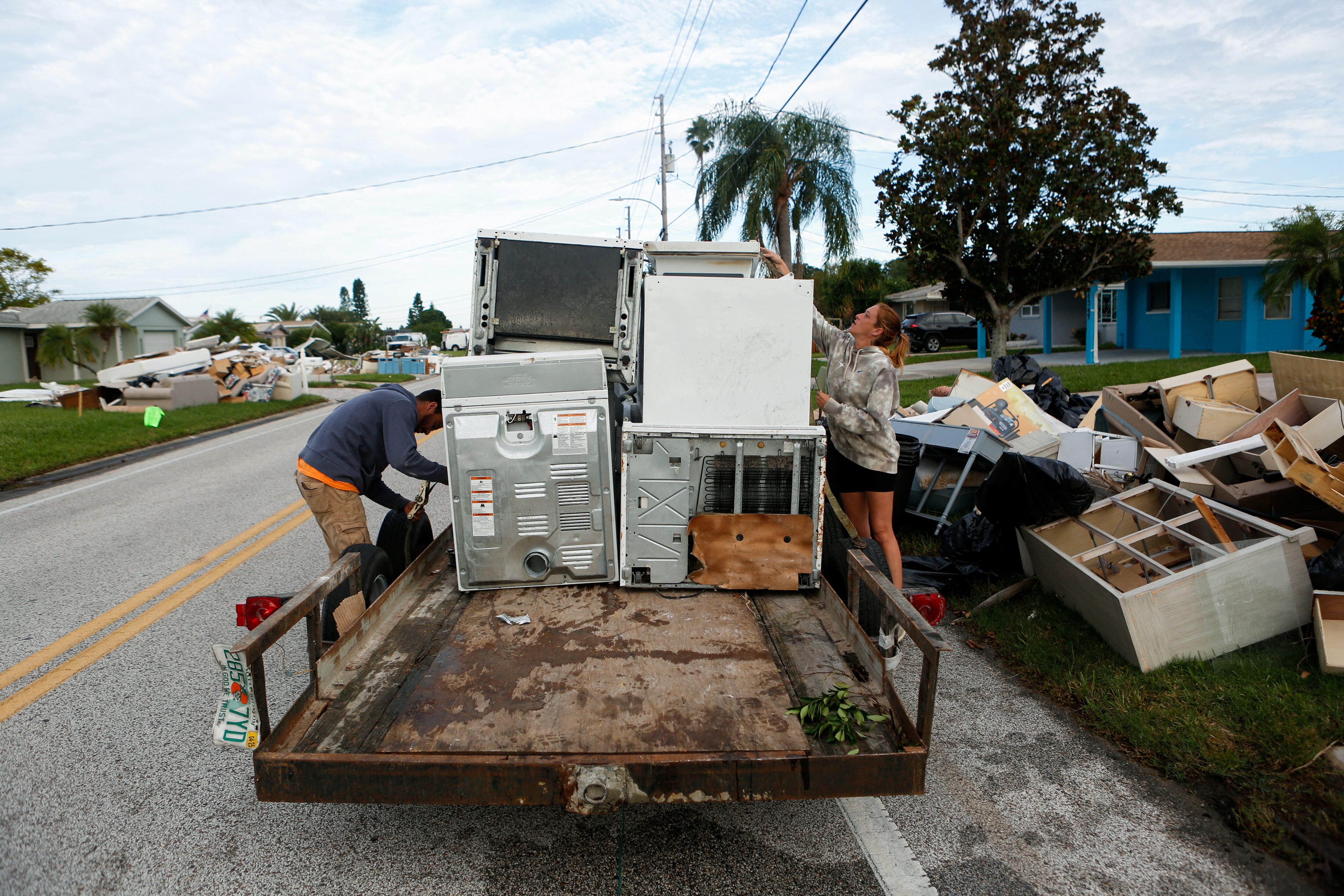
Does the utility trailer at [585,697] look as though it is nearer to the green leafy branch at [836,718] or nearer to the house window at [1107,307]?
the green leafy branch at [836,718]

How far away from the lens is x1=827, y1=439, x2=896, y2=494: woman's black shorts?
4.93 m

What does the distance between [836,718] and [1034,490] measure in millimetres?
3003

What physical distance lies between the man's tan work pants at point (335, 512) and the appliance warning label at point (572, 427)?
57.4 inches

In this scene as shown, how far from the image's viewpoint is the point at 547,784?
2.55m

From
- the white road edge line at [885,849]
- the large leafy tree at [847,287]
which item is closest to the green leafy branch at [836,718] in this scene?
the white road edge line at [885,849]

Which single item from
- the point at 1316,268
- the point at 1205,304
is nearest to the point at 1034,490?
the point at 1316,268

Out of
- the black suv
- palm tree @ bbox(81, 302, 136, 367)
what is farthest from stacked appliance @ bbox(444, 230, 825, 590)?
palm tree @ bbox(81, 302, 136, 367)

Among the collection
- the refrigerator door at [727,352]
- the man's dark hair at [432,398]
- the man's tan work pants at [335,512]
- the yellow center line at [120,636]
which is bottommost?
the yellow center line at [120,636]

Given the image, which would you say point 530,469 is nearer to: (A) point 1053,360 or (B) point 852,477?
(B) point 852,477

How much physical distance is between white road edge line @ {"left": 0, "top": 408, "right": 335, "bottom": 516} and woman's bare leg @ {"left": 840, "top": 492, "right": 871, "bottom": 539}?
9.14 metres

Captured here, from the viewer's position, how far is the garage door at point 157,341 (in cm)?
4494

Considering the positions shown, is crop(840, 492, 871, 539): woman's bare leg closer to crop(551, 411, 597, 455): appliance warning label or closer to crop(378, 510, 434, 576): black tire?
crop(551, 411, 597, 455): appliance warning label

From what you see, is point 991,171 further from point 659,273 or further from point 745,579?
point 745,579

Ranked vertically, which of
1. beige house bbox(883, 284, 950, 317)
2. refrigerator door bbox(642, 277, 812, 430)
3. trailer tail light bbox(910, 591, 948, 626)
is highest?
beige house bbox(883, 284, 950, 317)
